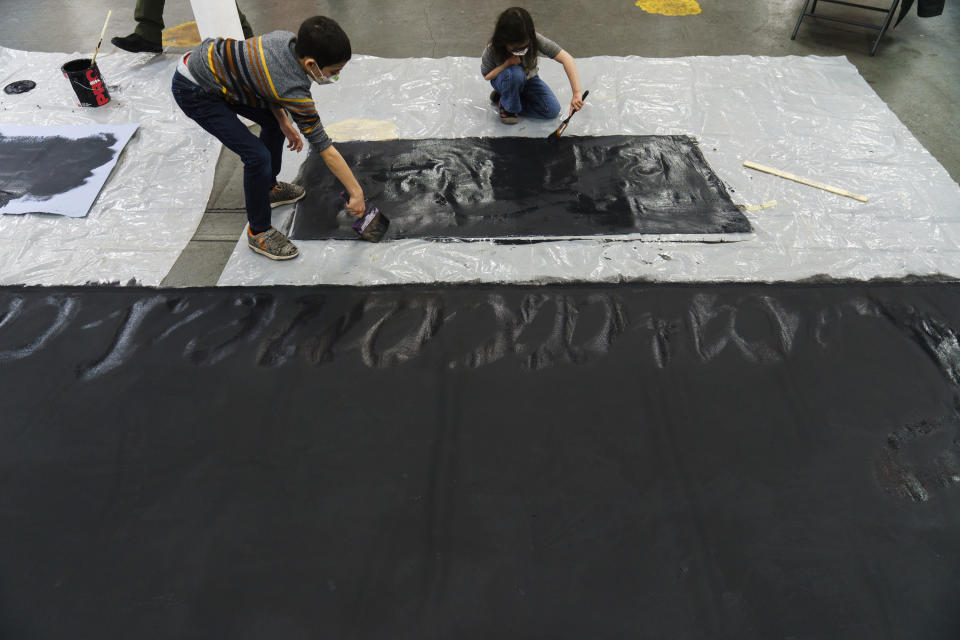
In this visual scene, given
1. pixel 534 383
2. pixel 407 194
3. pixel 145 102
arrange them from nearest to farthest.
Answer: pixel 534 383 → pixel 407 194 → pixel 145 102

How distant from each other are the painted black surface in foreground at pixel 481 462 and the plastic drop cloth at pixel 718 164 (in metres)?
0.14

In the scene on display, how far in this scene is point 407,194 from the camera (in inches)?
94.2

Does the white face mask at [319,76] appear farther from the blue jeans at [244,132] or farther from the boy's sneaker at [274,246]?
the boy's sneaker at [274,246]

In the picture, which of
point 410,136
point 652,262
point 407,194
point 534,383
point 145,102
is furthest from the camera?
point 145,102

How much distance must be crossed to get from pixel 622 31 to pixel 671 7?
0.60 metres

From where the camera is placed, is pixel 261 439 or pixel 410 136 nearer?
pixel 261 439

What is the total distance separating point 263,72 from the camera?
170cm

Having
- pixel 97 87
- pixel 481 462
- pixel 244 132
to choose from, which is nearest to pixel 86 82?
pixel 97 87

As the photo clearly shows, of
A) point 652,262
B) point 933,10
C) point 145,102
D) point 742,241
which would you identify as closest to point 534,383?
point 652,262

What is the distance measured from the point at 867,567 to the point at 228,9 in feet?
11.6

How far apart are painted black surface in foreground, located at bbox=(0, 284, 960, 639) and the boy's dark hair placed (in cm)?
75

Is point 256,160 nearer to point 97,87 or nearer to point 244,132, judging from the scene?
point 244,132

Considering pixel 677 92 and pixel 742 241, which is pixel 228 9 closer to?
pixel 677 92

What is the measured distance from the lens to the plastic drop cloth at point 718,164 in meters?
2.09
